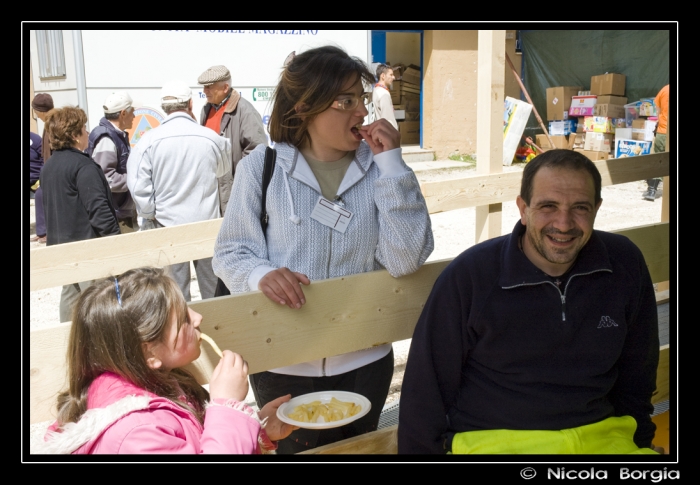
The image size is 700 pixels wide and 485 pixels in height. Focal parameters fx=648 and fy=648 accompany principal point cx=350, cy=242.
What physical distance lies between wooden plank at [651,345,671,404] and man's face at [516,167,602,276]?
0.97m

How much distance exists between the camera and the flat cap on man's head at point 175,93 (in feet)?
16.0

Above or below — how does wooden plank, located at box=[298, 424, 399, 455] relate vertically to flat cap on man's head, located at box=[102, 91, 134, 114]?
below

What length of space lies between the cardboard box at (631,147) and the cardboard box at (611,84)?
1.24 meters

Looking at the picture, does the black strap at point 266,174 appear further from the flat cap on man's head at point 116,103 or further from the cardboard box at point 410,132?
the cardboard box at point 410,132

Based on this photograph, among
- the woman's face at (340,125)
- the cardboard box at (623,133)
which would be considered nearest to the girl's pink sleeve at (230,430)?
the woman's face at (340,125)

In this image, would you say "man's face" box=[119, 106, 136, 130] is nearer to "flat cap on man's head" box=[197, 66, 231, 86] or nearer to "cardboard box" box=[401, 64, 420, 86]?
"flat cap on man's head" box=[197, 66, 231, 86]

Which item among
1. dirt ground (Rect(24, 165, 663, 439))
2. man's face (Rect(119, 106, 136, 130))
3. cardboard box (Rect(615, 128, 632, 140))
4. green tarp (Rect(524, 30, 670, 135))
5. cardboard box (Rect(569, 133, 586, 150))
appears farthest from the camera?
cardboard box (Rect(569, 133, 586, 150))

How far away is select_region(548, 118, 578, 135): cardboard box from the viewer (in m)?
14.6

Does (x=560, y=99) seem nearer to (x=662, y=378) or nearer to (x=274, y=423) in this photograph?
(x=662, y=378)

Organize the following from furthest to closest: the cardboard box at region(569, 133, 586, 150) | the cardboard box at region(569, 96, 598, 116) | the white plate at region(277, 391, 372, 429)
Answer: the cardboard box at region(569, 133, 586, 150), the cardboard box at region(569, 96, 598, 116), the white plate at region(277, 391, 372, 429)

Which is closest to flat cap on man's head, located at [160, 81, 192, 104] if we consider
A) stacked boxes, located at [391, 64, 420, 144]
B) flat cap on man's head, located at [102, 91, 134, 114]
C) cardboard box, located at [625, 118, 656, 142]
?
flat cap on man's head, located at [102, 91, 134, 114]
